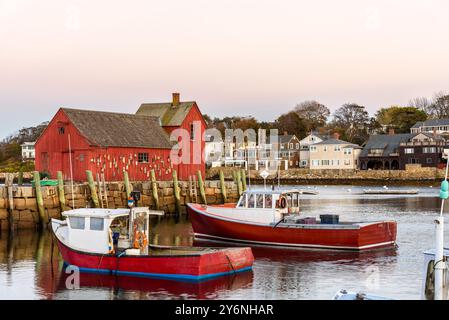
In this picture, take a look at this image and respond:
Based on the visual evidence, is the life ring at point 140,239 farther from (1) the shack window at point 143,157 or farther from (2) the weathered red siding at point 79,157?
(1) the shack window at point 143,157

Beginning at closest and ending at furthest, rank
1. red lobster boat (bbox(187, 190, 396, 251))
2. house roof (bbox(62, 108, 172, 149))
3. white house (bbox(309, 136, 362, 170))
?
red lobster boat (bbox(187, 190, 396, 251)), house roof (bbox(62, 108, 172, 149)), white house (bbox(309, 136, 362, 170))

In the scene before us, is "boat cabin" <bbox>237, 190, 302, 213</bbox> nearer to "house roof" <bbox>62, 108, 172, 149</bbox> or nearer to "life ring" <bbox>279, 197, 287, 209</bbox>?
"life ring" <bbox>279, 197, 287, 209</bbox>

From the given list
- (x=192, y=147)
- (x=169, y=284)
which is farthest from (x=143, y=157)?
(x=169, y=284)

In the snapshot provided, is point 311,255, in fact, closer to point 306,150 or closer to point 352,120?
point 306,150

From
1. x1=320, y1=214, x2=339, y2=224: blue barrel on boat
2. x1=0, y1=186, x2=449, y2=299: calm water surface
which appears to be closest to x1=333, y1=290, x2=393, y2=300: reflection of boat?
x1=0, y1=186, x2=449, y2=299: calm water surface

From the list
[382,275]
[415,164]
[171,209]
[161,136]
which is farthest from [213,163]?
[382,275]

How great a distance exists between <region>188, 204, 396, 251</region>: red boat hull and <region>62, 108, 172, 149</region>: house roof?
19.6m

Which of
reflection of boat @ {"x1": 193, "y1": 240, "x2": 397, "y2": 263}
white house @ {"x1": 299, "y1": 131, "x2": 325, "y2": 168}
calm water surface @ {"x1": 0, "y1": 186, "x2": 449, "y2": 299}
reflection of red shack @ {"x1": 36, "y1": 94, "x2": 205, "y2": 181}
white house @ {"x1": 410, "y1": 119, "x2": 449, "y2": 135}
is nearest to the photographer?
calm water surface @ {"x1": 0, "y1": 186, "x2": 449, "y2": 299}

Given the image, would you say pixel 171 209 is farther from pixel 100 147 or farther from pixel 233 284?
pixel 233 284

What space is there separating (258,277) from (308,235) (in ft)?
23.8

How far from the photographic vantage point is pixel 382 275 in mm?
25531

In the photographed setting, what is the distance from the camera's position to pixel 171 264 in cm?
2386

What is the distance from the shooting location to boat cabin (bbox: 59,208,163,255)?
82.8 ft

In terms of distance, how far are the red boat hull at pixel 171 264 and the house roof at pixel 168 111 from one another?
34.0 meters
